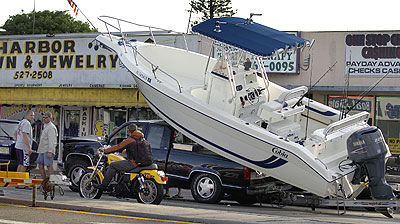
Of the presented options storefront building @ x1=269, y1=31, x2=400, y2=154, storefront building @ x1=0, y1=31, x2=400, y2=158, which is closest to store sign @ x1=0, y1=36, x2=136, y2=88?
storefront building @ x1=0, y1=31, x2=400, y2=158

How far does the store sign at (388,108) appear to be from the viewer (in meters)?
24.8

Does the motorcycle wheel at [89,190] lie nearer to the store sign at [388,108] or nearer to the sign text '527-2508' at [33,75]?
the store sign at [388,108]

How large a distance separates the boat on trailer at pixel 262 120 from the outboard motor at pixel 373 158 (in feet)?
0.06

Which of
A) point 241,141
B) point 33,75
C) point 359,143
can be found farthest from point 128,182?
point 33,75

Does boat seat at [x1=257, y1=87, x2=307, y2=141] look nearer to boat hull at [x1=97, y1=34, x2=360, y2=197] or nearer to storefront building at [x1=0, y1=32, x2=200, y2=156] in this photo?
boat hull at [x1=97, y1=34, x2=360, y2=197]

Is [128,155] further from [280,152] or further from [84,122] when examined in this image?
[84,122]

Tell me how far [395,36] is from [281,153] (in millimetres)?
11201

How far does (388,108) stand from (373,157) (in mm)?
10967

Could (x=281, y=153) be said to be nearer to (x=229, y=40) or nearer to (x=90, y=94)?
(x=229, y=40)

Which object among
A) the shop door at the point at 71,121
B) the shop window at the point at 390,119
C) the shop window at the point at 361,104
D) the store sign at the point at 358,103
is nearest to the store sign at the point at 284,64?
the store sign at the point at 358,103

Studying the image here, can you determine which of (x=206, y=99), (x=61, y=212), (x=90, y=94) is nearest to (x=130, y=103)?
(x=90, y=94)

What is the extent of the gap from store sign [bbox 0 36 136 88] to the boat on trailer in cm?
864

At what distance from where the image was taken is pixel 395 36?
80.4 ft

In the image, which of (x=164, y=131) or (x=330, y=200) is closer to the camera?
(x=330, y=200)
